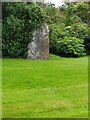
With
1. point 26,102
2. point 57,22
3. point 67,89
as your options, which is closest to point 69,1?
point 57,22

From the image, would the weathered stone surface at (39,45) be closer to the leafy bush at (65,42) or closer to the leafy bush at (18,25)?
the leafy bush at (18,25)

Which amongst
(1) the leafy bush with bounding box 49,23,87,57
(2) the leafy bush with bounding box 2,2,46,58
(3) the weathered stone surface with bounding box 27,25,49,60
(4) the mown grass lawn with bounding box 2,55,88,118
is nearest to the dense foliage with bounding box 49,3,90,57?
(1) the leafy bush with bounding box 49,23,87,57

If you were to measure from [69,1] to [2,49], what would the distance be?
186 inches

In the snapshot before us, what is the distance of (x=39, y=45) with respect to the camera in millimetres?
9281

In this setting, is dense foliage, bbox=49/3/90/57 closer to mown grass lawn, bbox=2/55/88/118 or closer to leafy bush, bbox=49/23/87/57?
leafy bush, bbox=49/23/87/57

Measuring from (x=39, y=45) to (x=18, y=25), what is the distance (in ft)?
2.82

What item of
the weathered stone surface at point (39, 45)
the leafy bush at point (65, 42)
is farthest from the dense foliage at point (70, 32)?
the weathered stone surface at point (39, 45)

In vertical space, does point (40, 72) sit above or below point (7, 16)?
below

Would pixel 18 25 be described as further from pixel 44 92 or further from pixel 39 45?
pixel 44 92

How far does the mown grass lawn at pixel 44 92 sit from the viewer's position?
3.70 metres

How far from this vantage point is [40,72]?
21.4 ft

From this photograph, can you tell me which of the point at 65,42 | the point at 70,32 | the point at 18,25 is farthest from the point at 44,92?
the point at 70,32

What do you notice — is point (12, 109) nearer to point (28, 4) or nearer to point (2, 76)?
point (2, 76)

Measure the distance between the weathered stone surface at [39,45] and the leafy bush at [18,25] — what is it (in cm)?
13
